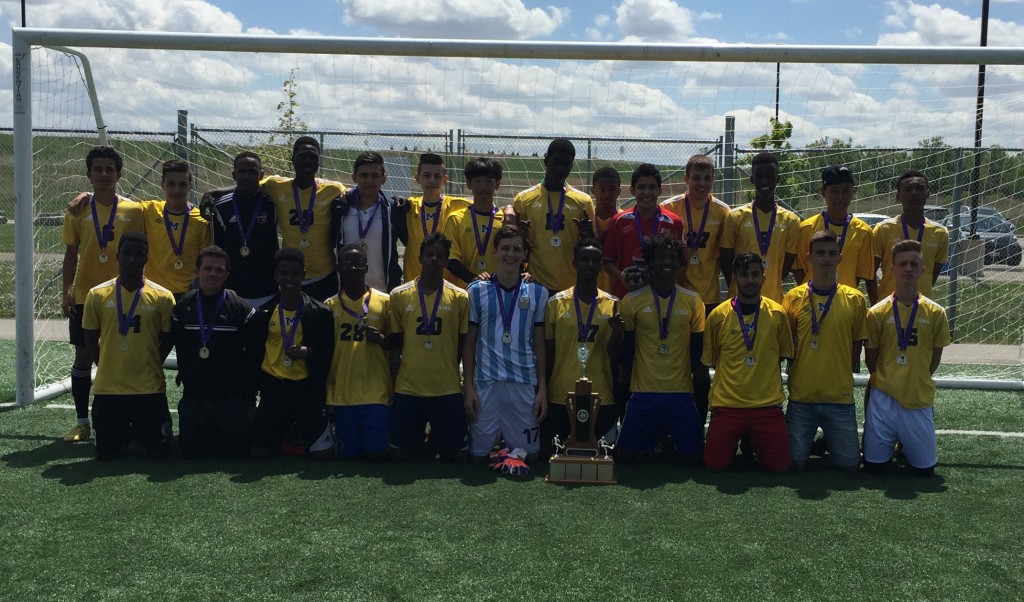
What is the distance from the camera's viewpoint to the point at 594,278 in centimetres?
533

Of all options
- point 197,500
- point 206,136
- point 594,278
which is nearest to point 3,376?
point 206,136

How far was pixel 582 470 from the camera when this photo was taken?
492cm

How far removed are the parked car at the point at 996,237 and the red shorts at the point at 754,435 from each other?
14.9 feet

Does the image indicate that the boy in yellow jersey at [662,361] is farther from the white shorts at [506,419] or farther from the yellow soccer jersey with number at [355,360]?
the yellow soccer jersey with number at [355,360]

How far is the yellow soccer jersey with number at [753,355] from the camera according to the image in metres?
5.18

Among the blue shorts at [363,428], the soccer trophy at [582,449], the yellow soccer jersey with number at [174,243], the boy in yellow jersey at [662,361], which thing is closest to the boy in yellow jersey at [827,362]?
the boy in yellow jersey at [662,361]

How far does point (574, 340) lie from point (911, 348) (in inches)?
78.2

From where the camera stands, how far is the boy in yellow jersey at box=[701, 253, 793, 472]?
516cm

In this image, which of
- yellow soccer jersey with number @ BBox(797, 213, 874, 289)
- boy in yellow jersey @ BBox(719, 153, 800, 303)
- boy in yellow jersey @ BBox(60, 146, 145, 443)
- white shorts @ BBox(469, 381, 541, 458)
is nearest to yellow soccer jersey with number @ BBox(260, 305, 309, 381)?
white shorts @ BBox(469, 381, 541, 458)

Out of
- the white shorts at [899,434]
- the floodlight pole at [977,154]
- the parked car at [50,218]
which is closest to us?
the white shorts at [899,434]

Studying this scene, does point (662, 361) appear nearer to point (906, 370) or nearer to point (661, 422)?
point (661, 422)

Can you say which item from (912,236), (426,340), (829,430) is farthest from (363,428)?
(912,236)

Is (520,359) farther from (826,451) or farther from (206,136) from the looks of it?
(206,136)

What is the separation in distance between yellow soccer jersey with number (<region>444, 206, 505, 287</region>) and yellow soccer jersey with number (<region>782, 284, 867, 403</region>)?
1.97 m
